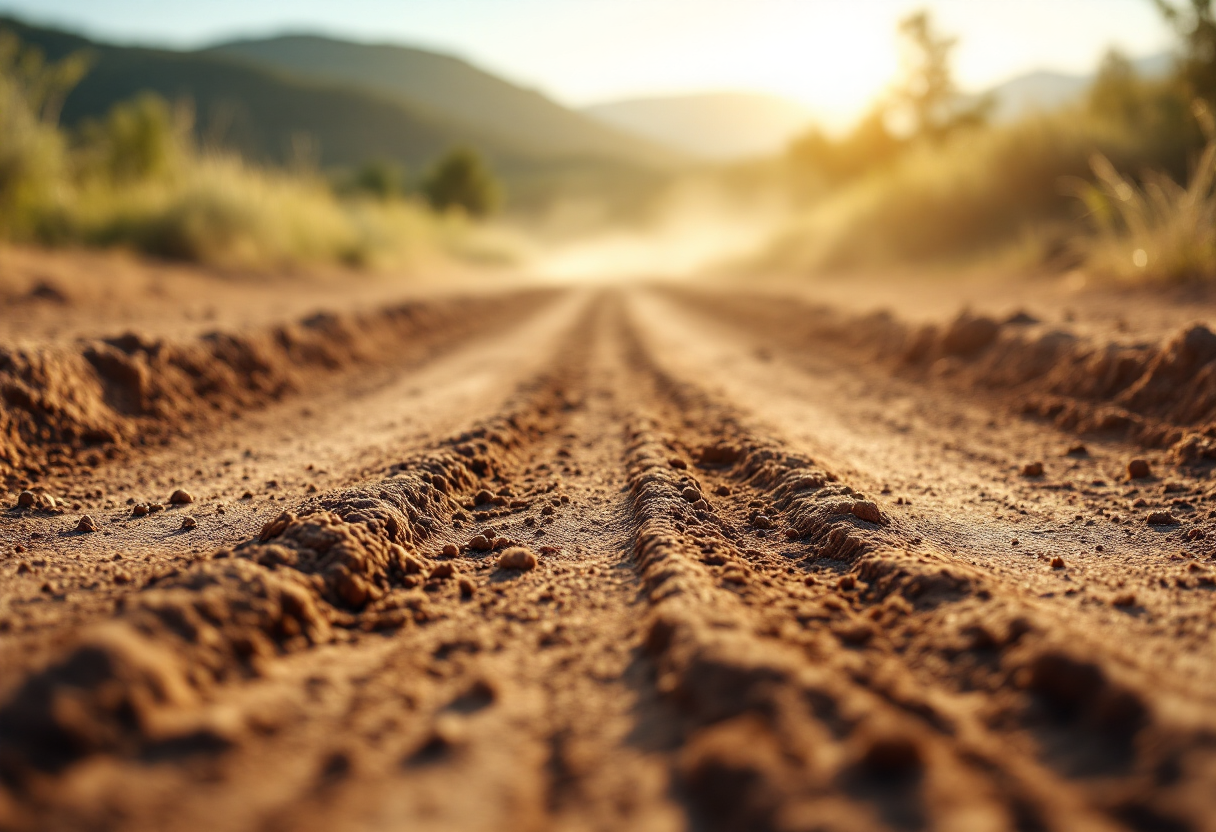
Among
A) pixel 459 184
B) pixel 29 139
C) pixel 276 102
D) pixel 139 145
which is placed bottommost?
pixel 29 139

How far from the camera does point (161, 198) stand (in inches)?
383

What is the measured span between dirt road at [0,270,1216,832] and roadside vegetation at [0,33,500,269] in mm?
5061

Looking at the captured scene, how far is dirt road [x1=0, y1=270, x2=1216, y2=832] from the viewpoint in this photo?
130cm

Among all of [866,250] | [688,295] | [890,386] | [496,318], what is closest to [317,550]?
[890,386]

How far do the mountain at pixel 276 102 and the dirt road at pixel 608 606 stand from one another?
88.3m

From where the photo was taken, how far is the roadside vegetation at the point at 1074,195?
21.9ft

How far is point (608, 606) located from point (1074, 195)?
1270cm

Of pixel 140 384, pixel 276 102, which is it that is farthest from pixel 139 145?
pixel 276 102

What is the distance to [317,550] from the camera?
2.23m

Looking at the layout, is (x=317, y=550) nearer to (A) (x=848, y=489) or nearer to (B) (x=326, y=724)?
(B) (x=326, y=724)

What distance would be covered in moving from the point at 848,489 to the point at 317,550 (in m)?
1.96

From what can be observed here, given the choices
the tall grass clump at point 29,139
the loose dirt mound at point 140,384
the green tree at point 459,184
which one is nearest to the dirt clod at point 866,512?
the loose dirt mound at point 140,384

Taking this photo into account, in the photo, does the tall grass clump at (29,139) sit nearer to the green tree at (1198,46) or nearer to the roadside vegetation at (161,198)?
the roadside vegetation at (161,198)

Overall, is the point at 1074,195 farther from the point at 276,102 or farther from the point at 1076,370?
the point at 276,102
